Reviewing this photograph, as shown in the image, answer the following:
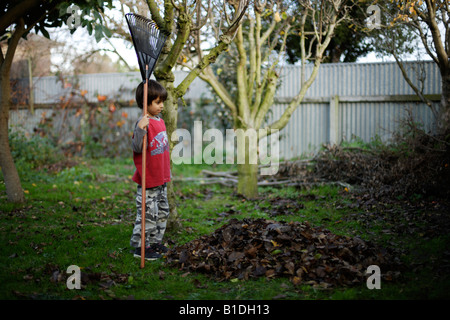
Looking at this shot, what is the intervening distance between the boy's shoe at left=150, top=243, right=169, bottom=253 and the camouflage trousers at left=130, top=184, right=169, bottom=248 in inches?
1.4

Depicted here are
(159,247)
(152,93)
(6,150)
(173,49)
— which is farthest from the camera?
(6,150)

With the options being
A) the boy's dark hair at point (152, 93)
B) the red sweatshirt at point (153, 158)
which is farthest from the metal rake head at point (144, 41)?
the red sweatshirt at point (153, 158)

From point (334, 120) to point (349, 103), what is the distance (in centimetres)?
58

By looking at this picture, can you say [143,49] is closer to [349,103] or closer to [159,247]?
[159,247]

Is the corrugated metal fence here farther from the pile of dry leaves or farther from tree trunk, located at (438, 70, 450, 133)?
the pile of dry leaves

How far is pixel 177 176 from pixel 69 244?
504 cm

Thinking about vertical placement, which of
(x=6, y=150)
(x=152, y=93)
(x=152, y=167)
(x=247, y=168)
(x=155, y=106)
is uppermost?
(x=152, y=93)

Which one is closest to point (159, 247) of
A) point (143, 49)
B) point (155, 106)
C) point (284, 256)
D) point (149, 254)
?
point (149, 254)

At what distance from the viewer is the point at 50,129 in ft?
38.1

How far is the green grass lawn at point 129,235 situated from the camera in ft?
10.4

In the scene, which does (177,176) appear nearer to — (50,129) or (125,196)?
(125,196)

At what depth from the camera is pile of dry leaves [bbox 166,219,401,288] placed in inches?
134

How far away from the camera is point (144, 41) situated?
12.6ft
